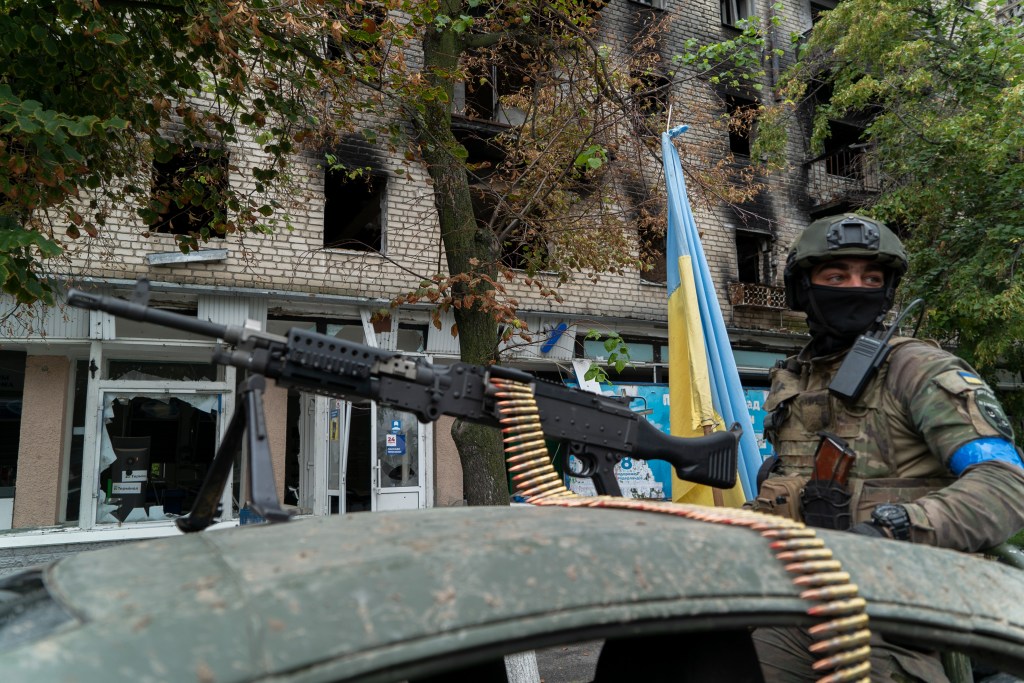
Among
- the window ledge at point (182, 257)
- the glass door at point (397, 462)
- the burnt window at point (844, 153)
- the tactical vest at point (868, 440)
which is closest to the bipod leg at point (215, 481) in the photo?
the tactical vest at point (868, 440)

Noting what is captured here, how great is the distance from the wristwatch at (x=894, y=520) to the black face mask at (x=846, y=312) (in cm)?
88

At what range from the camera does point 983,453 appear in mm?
2012

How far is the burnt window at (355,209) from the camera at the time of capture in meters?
10.8

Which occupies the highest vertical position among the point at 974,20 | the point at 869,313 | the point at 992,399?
the point at 974,20

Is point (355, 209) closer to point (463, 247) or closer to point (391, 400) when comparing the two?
point (463, 247)

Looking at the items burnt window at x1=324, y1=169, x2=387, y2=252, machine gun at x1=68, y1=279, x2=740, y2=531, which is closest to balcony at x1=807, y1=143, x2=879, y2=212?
burnt window at x1=324, y1=169, x2=387, y2=252

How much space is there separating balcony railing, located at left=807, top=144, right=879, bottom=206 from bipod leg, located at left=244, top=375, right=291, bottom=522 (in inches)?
562

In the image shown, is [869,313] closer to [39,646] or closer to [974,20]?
[39,646]

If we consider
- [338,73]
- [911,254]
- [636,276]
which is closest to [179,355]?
[338,73]

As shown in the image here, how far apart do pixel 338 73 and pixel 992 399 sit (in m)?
4.78

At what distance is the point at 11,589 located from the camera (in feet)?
3.69

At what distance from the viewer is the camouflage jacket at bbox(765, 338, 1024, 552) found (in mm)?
1892

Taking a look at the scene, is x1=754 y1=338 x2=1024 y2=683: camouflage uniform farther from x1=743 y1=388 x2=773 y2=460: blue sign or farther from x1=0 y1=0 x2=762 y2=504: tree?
x1=743 y1=388 x2=773 y2=460: blue sign

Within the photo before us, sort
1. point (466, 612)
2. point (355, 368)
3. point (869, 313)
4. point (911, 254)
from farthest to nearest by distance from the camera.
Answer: point (911, 254), point (869, 313), point (355, 368), point (466, 612)
